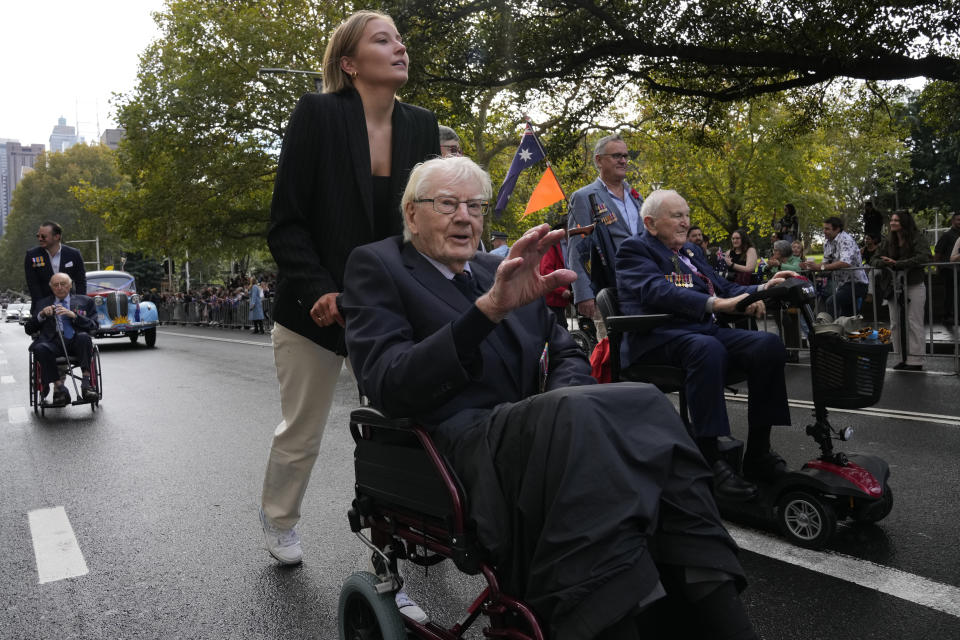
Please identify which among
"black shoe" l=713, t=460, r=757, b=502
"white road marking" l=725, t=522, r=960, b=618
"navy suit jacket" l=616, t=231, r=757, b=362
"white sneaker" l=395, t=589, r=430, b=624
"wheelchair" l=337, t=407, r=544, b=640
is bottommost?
"white road marking" l=725, t=522, r=960, b=618

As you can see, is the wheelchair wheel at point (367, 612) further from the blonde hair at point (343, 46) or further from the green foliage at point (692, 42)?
the green foliage at point (692, 42)

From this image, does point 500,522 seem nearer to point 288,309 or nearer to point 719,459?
point 288,309

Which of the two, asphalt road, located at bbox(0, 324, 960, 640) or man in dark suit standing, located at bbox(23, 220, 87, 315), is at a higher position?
man in dark suit standing, located at bbox(23, 220, 87, 315)

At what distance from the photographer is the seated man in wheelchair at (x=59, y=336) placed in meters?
Result: 9.04

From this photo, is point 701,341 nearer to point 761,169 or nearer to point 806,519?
point 806,519

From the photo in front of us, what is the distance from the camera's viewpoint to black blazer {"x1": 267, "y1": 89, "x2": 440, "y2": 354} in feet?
10.1

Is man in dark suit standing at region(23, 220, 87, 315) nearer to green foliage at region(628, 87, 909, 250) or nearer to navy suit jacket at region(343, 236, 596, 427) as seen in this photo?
navy suit jacket at region(343, 236, 596, 427)

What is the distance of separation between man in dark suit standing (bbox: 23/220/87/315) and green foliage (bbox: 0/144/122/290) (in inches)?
3065

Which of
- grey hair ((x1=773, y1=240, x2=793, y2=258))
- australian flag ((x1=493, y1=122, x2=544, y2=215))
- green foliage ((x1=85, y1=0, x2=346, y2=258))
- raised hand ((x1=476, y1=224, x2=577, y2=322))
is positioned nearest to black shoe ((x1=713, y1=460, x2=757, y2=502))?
raised hand ((x1=476, y1=224, x2=577, y2=322))

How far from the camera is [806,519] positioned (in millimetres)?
3539

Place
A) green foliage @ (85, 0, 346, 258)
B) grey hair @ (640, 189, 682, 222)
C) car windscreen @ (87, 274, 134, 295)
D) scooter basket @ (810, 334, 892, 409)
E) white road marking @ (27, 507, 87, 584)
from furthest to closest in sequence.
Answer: green foliage @ (85, 0, 346, 258) < car windscreen @ (87, 274, 134, 295) < grey hair @ (640, 189, 682, 222) < white road marking @ (27, 507, 87, 584) < scooter basket @ (810, 334, 892, 409)

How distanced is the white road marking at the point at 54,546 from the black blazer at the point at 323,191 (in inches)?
67.2

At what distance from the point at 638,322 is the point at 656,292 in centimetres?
29

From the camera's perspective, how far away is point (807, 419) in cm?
640
